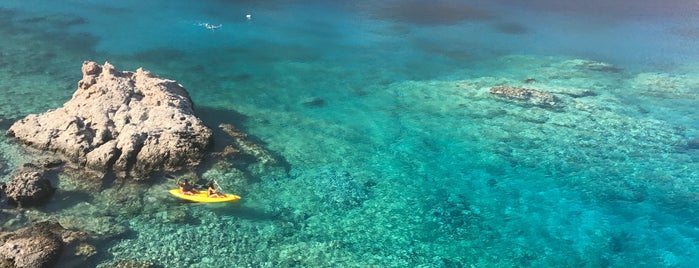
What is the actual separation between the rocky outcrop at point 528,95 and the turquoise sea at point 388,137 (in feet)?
3.50

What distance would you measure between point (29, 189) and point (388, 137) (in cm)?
1522

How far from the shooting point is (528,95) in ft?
97.8

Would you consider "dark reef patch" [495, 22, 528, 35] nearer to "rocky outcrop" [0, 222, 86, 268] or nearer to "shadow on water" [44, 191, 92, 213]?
"shadow on water" [44, 191, 92, 213]

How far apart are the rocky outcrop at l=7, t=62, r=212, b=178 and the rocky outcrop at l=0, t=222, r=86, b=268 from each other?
152 inches

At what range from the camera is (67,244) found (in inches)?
587

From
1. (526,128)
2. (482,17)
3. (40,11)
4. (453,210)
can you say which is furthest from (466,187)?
(40,11)

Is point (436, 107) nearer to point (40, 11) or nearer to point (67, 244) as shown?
→ point (67, 244)

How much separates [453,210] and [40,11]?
40.1m

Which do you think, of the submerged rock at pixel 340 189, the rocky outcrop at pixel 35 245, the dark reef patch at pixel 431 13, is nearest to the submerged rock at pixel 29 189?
the rocky outcrop at pixel 35 245

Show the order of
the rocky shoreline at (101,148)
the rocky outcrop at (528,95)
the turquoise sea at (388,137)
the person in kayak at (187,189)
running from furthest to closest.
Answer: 1. the rocky outcrop at (528,95)
2. the person in kayak at (187,189)
3. the turquoise sea at (388,137)
4. the rocky shoreline at (101,148)

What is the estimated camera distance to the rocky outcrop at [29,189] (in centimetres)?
1638

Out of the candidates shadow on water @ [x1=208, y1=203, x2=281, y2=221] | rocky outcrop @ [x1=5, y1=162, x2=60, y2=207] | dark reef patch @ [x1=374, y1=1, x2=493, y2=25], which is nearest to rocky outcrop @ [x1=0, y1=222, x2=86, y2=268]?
rocky outcrop @ [x1=5, y1=162, x2=60, y2=207]

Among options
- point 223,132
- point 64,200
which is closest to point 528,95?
point 223,132

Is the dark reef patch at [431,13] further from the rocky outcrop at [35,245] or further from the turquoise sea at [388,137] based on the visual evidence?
the rocky outcrop at [35,245]
